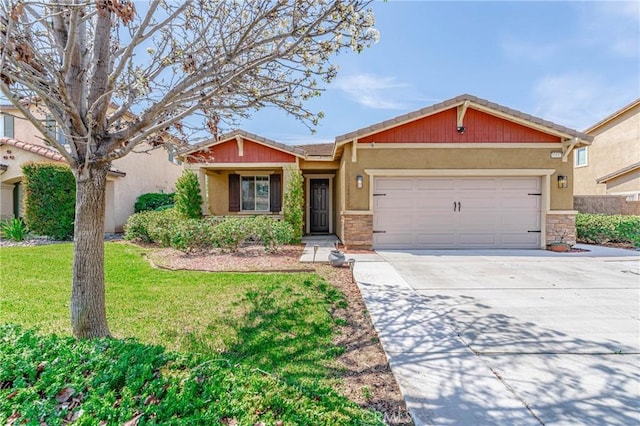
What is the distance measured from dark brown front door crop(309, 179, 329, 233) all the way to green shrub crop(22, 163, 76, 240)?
9.43m

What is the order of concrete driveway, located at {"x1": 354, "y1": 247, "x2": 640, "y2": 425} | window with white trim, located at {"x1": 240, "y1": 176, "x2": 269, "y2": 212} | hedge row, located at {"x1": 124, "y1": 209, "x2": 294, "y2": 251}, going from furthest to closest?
window with white trim, located at {"x1": 240, "y1": 176, "x2": 269, "y2": 212}, hedge row, located at {"x1": 124, "y1": 209, "x2": 294, "y2": 251}, concrete driveway, located at {"x1": 354, "y1": 247, "x2": 640, "y2": 425}

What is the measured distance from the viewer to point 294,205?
428 inches

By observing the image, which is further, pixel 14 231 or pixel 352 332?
pixel 14 231

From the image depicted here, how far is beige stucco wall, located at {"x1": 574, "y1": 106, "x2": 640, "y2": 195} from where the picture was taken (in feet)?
49.6

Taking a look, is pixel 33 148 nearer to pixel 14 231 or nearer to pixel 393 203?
pixel 14 231

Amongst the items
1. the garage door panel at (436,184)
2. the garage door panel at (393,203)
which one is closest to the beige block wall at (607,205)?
the garage door panel at (436,184)

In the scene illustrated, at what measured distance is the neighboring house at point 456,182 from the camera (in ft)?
31.1

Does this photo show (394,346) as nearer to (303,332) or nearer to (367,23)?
(303,332)

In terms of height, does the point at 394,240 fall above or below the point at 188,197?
below

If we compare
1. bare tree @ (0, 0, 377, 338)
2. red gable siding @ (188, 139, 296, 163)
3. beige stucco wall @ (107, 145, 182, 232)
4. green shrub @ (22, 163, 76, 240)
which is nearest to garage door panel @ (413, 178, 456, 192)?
red gable siding @ (188, 139, 296, 163)

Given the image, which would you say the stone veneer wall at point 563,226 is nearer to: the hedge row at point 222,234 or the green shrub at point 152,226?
the hedge row at point 222,234

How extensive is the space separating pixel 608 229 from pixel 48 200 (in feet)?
66.8

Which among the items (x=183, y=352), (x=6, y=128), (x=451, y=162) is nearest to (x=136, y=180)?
(x=6, y=128)

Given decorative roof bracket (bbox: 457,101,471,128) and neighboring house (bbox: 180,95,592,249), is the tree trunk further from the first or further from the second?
decorative roof bracket (bbox: 457,101,471,128)
